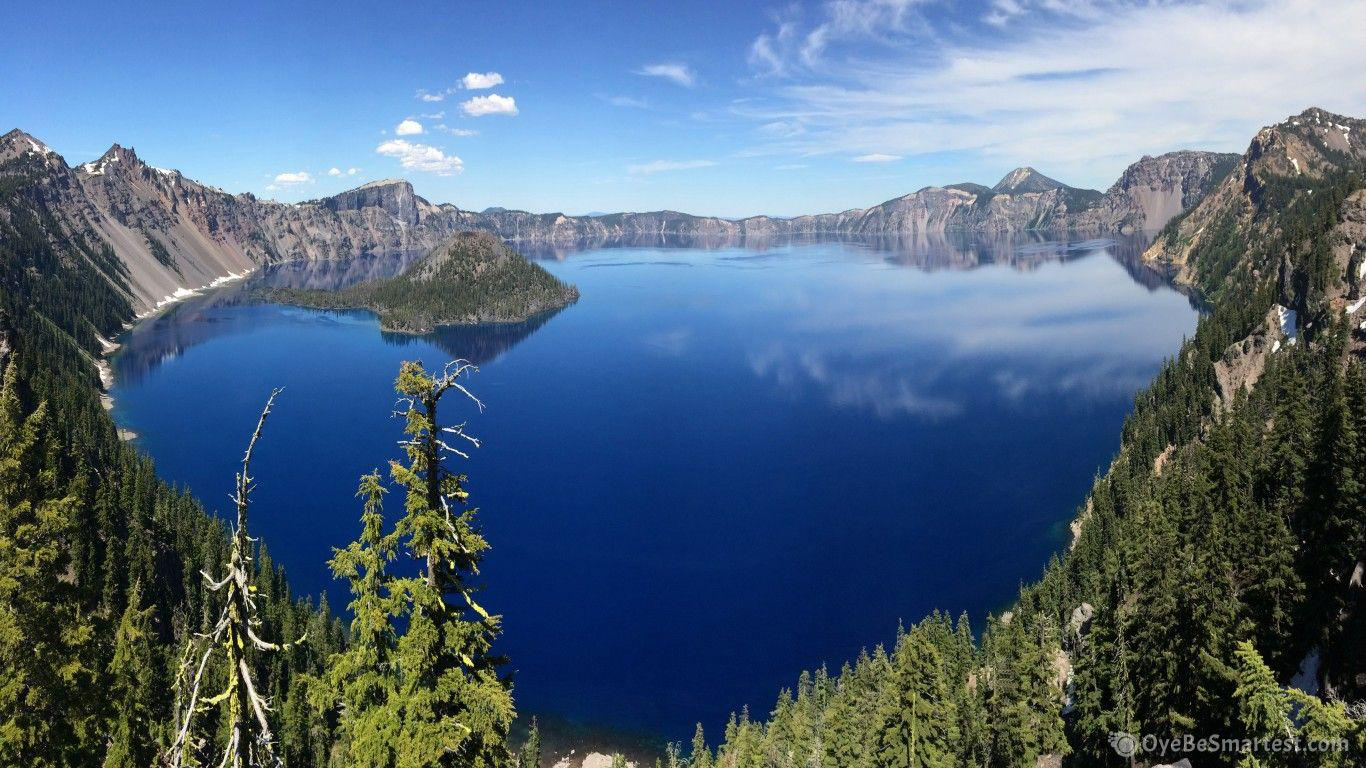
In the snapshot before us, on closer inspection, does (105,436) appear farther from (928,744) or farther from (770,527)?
(928,744)

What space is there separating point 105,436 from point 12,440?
133 metres

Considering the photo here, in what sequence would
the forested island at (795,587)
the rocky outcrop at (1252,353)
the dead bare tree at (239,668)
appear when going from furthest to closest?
the rocky outcrop at (1252,353), the forested island at (795,587), the dead bare tree at (239,668)

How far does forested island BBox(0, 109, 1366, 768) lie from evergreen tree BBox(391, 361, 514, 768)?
0.05 meters

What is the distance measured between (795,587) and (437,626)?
294 ft

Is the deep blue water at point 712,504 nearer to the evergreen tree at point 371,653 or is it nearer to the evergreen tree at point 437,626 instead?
the evergreen tree at point 371,653

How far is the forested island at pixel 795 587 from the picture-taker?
15.5 meters

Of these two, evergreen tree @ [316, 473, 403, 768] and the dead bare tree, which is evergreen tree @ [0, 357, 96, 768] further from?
the dead bare tree

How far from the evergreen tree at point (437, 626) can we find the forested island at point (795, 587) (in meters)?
0.05

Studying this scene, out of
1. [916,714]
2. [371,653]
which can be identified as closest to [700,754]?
[916,714]

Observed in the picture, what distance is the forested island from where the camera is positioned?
15.5 m

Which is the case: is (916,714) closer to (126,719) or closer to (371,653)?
(371,653)

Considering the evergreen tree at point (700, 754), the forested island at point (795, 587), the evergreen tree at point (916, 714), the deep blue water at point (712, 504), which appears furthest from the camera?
the deep blue water at point (712, 504)

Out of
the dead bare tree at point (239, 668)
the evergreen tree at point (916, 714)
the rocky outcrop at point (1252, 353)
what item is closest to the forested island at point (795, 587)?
the dead bare tree at point (239, 668)

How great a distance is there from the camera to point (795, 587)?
100438 mm
